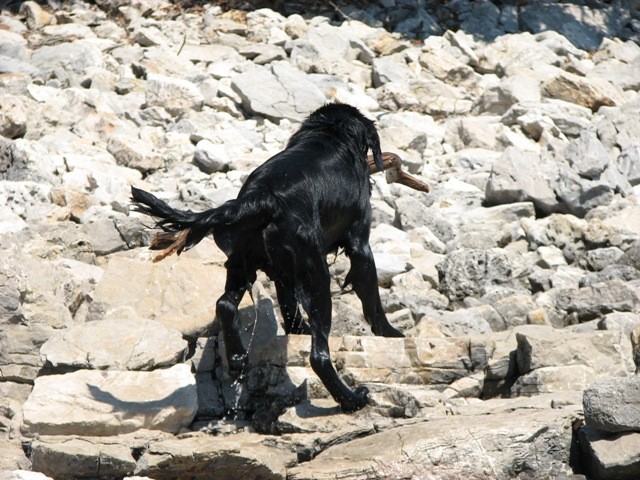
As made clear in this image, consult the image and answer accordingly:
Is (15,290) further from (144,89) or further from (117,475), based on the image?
(144,89)

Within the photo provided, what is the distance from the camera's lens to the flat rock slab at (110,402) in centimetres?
513

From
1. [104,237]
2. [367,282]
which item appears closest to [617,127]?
[367,282]

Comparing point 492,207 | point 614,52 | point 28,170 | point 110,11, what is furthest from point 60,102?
point 614,52

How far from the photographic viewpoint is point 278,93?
38.9ft

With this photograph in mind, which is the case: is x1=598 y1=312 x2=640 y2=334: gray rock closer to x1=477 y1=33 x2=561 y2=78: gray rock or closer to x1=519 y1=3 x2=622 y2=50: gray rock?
x1=477 y1=33 x2=561 y2=78: gray rock

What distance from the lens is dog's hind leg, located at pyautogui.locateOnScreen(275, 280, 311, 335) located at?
617 cm

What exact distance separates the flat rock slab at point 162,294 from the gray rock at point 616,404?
2.65 metres

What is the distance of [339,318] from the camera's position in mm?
6906

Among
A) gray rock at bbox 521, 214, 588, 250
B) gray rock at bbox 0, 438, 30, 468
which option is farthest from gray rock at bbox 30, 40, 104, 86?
gray rock at bbox 0, 438, 30, 468

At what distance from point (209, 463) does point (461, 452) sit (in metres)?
1.28

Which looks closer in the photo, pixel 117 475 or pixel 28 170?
pixel 117 475

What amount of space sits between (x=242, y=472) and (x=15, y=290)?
2156 mm

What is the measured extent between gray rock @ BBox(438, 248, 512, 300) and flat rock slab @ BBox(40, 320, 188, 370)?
2.99 meters

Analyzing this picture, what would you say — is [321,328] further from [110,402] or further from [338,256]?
[338,256]
